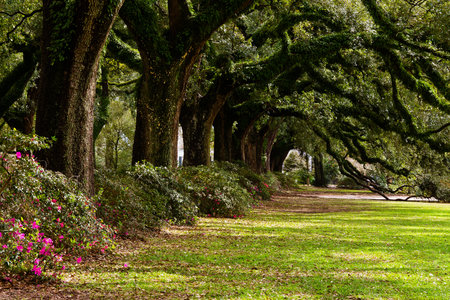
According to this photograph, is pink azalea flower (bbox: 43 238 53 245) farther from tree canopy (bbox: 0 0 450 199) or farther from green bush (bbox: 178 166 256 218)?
green bush (bbox: 178 166 256 218)

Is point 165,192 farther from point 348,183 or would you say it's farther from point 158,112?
point 348,183

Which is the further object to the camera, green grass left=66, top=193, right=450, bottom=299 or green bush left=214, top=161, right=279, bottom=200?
green bush left=214, top=161, right=279, bottom=200

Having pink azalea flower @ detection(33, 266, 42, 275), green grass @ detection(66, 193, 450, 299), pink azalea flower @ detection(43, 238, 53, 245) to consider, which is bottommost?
green grass @ detection(66, 193, 450, 299)

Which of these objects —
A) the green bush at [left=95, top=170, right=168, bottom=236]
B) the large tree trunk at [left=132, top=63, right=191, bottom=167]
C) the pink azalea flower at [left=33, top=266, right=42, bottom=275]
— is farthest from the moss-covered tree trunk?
the pink azalea flower at [left=33, top=266, right=42, bottom=275]


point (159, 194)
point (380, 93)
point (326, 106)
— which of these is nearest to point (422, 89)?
point (380, 93)

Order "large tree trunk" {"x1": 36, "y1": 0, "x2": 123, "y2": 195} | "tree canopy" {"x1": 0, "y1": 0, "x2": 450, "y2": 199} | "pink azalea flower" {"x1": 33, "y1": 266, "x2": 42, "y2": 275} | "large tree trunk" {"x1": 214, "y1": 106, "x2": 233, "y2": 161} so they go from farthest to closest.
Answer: "large tree trunk" {"x1": 214, "y1": 106, "x2": 233, "y2": 161}, "tree canopy" {"x1": 0, "y1": 0, "x2": 450, "y2": 199}, "large tree trunk" {"x1": 36, "y1": 0, "x2": 123, "y2": 195}, "pink azalea flower" {"x1": 33, "y1": 266, "x2": 42, "y2": 275}

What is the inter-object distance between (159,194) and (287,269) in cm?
473

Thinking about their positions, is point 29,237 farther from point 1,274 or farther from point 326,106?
point 326,106

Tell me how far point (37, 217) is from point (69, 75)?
2755mm

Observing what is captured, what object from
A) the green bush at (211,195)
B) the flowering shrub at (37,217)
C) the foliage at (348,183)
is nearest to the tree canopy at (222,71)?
the flowering shrub at (37,217)

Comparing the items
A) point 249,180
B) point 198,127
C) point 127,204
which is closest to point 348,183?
point 249,180

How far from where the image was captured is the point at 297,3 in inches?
602

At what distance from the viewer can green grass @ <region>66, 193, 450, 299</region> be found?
4.86 meters

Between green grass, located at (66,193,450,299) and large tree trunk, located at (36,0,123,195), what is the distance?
6.32 feet
